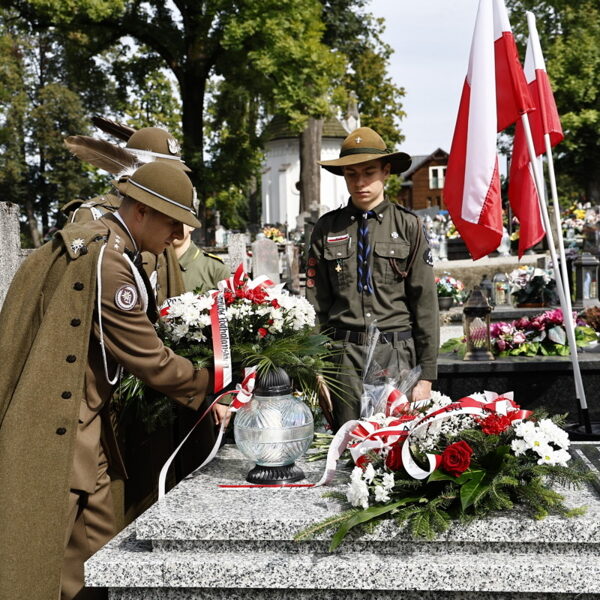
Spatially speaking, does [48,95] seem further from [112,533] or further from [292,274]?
[112,533]

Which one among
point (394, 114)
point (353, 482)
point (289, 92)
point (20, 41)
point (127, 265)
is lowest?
point (353, 482)

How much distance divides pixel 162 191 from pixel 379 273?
5.77ft

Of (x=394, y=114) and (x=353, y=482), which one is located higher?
(x=394, y=114)

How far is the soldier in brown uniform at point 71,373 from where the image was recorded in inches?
112

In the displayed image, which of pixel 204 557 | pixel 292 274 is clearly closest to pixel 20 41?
pixel 292 274

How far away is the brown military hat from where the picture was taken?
4574 mm

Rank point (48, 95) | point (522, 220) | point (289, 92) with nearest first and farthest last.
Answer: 1. point (522, 220)
2. point (289, 92)
3. point (48, 95)

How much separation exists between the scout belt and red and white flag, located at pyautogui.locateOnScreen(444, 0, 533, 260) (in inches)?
44.5

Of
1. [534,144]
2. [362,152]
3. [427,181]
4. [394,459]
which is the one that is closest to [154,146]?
[362,152]

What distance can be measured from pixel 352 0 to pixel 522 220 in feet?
87.7

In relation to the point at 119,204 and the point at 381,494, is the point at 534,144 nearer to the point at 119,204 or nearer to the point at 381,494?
the point at 119,204

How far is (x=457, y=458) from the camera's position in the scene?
A: 2.58 m

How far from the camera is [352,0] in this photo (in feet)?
100

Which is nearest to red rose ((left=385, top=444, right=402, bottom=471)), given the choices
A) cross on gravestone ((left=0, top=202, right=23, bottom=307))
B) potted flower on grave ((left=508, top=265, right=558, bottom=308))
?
cross on gravestone ((left=0, top=202, right=23, bottom=307))
